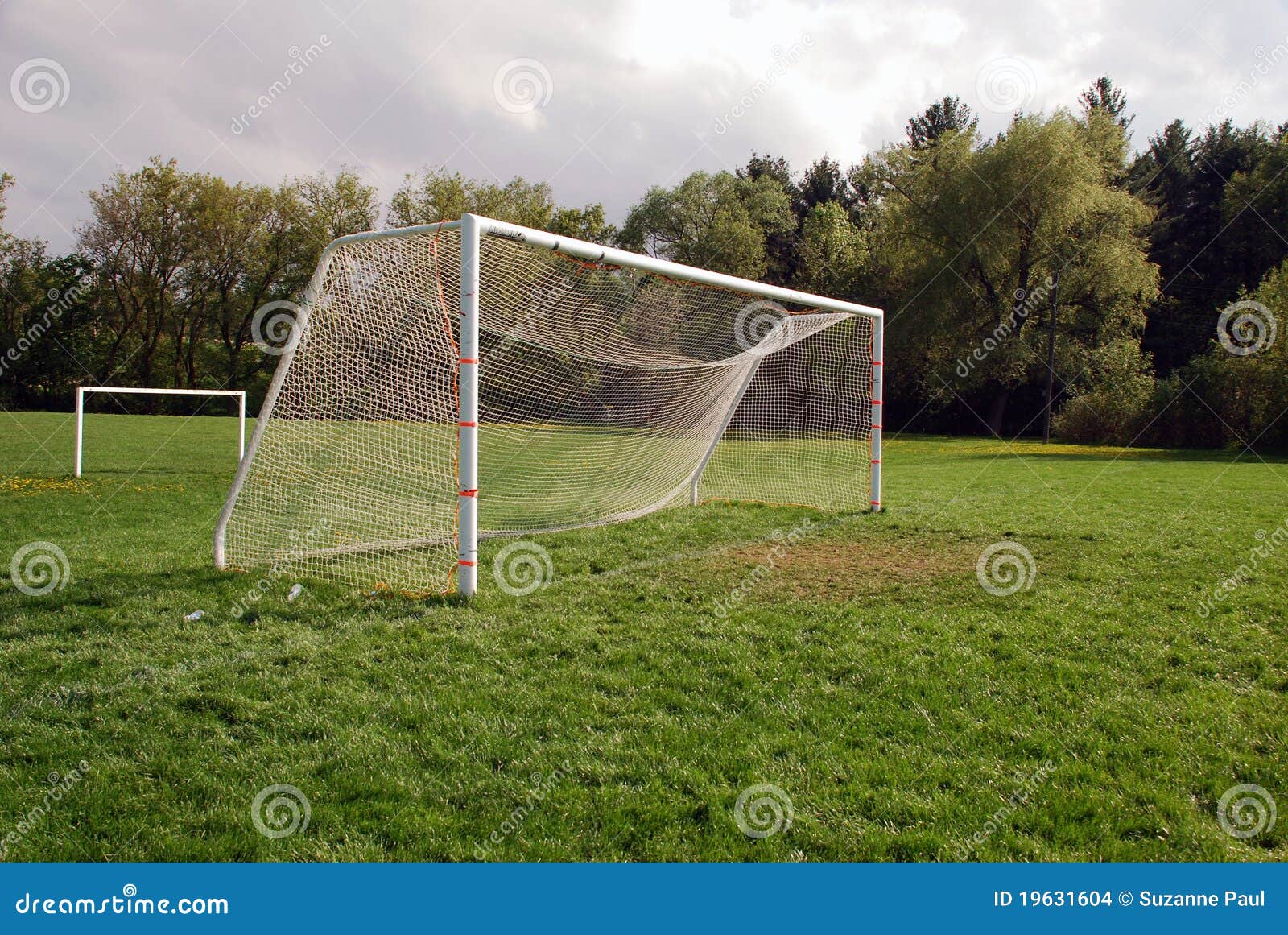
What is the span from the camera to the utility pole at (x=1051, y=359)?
29344 mm

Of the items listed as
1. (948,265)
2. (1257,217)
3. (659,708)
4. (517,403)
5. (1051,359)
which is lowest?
(659,708)

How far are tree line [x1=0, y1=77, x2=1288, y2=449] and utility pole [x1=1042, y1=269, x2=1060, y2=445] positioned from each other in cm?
31

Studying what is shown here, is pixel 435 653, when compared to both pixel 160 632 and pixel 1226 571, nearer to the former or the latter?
pixel 160 632

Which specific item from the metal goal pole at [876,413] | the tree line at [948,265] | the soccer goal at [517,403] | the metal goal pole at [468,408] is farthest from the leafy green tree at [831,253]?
the metal goal pole at [468,408]

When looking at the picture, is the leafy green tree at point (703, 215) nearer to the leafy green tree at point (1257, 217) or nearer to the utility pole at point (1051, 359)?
the utility pole at point (1051, 359)

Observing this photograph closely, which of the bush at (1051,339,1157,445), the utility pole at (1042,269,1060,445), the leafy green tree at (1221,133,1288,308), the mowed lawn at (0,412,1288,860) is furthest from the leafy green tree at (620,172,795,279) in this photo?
the mowed lawn at (0,412,1288,860)

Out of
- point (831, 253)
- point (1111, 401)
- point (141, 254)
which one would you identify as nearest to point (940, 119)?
point (831, 253)

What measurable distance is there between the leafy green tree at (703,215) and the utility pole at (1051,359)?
40.8ft

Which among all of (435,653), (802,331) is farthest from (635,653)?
(802,331)

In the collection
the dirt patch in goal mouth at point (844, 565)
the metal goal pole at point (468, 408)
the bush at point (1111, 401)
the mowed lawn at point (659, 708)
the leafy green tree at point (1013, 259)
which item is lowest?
the mowed lawn at point (659, 708)

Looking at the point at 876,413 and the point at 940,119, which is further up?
the point at 940,119

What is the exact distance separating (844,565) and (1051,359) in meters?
26.2

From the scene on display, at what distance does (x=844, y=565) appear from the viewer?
7.25 metres

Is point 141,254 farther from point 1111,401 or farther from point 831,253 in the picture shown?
point 1111,401
